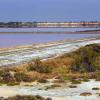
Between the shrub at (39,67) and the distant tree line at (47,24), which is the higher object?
the shrub at (39,67)

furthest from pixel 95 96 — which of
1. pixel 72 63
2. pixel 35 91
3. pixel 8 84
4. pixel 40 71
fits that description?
pixel 72 63

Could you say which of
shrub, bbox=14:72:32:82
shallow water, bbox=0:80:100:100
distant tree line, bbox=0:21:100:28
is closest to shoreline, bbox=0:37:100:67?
shrub, bbox=14:72:32:82

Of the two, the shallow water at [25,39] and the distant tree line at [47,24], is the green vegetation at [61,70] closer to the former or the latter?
the shallow water at [25,39]

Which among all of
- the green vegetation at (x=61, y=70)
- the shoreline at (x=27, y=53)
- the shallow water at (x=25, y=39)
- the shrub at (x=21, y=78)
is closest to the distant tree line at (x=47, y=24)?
the shallow water at (x=25, y=39)

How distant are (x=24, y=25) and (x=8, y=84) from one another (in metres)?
148

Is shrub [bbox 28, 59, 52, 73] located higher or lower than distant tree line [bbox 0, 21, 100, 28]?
higher

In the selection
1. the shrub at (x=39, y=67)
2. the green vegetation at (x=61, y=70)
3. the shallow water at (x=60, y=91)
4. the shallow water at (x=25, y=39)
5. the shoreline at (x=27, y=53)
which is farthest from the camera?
the shallow water at (x=25, y=39)

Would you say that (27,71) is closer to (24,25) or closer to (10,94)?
(10,94)

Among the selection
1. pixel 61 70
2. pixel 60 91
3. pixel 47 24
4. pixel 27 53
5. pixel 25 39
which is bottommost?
pixel 47 24

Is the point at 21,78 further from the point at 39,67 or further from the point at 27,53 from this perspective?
the point at 27,53

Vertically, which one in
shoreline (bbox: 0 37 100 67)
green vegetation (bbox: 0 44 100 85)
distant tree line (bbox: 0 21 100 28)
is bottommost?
distant tree line (bbox: 0 21 100 28)

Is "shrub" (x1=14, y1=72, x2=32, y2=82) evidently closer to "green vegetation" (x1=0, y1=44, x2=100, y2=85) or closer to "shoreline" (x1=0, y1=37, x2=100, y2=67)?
"green vegetation" (x1=0, y1=44, x2=100, y2=85)

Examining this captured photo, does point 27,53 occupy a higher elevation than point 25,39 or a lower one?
higher

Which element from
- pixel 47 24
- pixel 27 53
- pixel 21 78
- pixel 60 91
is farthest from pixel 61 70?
pixel 47 24
